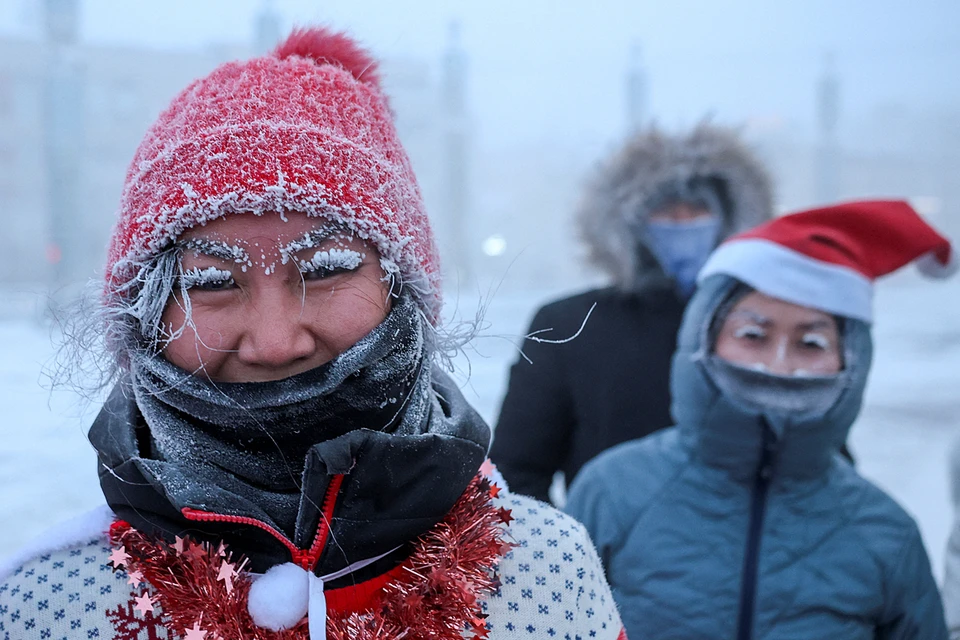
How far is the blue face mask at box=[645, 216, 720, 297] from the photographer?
8.36 feet

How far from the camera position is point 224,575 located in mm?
915

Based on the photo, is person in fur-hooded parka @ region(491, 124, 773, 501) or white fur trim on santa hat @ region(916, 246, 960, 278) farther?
person in fur-hooded parka @ region(491, 124, 773, 501)

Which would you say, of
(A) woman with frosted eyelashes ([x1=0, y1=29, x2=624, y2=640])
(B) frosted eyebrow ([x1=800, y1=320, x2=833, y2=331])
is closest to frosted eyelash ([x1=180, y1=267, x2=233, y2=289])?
(A) woman with frosted eyelashes ([x1=0, y1=29, x2=624, y2=640])

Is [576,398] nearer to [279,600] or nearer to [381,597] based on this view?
[381,597]

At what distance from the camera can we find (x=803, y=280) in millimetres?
1793

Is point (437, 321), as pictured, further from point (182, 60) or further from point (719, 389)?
point (182, 60)

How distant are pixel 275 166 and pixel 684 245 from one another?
1875mm

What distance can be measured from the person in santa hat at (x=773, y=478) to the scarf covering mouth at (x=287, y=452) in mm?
892

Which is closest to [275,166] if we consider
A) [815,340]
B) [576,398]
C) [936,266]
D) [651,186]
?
[815,340]

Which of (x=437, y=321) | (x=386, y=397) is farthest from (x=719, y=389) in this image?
(x=386, y=397)

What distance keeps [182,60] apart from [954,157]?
11.9 m

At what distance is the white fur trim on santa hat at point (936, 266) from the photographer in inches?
77.6

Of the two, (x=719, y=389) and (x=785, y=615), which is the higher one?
(x=719, y=389)

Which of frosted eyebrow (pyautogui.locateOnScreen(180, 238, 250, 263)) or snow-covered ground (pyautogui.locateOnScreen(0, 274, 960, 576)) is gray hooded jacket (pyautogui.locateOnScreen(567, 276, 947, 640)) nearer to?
snow-covered ground (pyautogui.locateOnScreen(0, 274, 960, 576))
